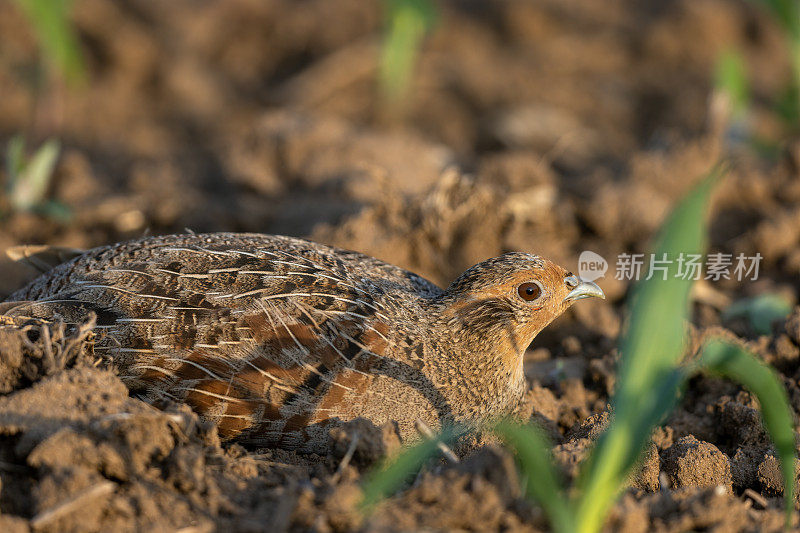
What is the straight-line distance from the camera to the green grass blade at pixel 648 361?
215 cm

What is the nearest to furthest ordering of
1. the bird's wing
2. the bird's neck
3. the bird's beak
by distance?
the bird's wing
the bird's neck
the bird's beak

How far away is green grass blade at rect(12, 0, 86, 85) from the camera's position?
5.77 meters

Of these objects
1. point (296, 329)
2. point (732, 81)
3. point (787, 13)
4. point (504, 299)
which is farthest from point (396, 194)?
point (787, 13)

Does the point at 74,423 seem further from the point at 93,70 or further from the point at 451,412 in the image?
the point at 93,70

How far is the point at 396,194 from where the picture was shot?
16.5ft

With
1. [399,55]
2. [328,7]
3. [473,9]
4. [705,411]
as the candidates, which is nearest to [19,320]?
[705,411]

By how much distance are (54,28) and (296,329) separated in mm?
4085

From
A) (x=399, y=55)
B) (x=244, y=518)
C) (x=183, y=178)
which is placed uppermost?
(x=399, y=55)

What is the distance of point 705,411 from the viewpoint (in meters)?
3.65

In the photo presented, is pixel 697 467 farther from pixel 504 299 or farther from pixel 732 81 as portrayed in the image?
pixel 732 81

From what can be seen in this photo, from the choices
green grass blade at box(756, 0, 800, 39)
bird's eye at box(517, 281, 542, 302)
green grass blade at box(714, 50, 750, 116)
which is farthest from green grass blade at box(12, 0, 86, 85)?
green grass blade at box(756, 0, 800, 39)

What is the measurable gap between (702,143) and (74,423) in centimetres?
510

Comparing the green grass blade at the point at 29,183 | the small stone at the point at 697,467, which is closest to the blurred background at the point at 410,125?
the green grass blade at the point at 29,183

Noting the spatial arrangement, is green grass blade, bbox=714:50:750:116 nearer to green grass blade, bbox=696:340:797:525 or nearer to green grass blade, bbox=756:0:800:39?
green grass blade, bbox=756:0:800:39
